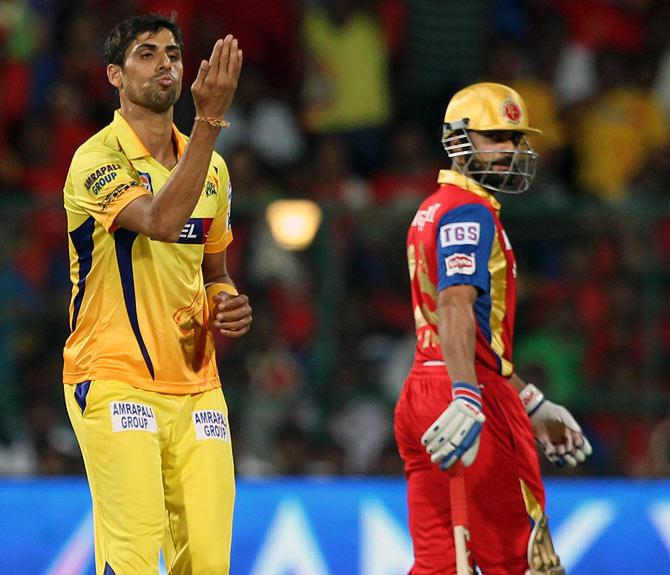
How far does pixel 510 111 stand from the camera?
6.21 meters

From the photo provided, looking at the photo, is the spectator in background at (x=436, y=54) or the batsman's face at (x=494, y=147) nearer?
the batsman's face at (x=494, y=147)

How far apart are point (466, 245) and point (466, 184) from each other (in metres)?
0.39

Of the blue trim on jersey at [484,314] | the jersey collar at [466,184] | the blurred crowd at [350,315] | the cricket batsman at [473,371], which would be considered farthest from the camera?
the blurred crowd at [350,315]

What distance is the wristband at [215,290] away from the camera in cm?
586

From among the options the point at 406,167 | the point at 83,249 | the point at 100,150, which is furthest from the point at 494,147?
the point at 406,167

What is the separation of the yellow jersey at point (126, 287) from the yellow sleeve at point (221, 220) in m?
0.21

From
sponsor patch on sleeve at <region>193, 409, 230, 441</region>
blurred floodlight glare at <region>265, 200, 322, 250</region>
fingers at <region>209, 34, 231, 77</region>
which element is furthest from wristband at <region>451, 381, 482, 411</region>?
blurred floodlight glare at <region>265, 200, 322, 250</region>

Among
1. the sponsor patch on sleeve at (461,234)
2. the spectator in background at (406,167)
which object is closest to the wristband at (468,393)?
the sponsor patch on sleeve at (461,234)

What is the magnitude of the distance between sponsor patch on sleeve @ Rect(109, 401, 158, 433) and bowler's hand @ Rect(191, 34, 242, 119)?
111 centimetres

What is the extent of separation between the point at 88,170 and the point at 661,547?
4.15m

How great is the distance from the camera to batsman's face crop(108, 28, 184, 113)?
18.5ft

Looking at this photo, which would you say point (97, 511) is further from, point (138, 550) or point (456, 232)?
point (456, 232)

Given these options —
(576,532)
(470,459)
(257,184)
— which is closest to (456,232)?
(470,459)

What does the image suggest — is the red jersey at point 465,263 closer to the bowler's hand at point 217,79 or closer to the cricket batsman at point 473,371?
the cricket batsman at point 473,371
